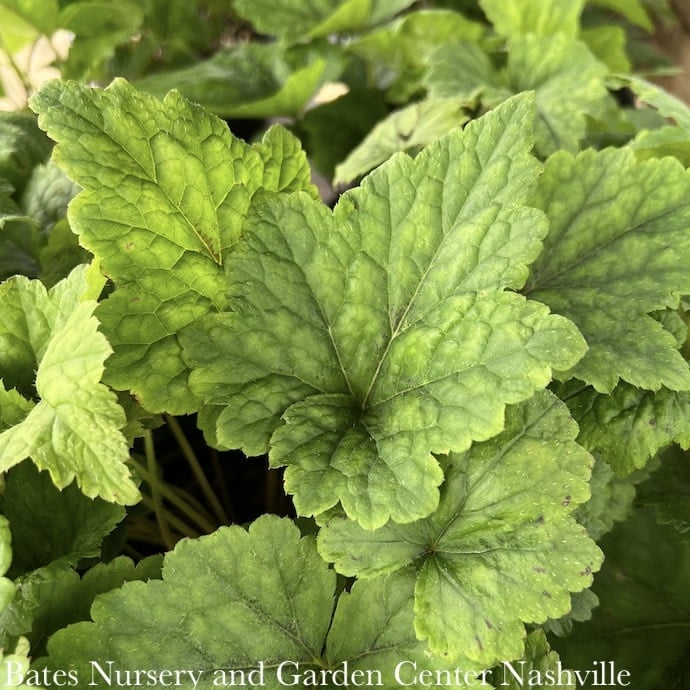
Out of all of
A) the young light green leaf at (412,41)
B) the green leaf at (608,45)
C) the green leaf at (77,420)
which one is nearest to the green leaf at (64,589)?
the green leaf at (77,420)

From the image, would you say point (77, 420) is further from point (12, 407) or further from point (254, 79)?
point (254, 79)

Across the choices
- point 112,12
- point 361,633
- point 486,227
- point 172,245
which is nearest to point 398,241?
point 486,227

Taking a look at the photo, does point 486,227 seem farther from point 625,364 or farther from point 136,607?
point 136,607

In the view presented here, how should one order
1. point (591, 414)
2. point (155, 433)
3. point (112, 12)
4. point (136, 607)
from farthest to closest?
point (112, 12) < point (155, 433) < point (591, 414) < point (136, 607)

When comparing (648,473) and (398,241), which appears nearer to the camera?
(398,241)

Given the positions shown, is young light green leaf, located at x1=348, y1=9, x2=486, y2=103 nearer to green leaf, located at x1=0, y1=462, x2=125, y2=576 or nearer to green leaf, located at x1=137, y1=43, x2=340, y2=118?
green leaf, located at x1=137, y1=43, x2=340, y2=118

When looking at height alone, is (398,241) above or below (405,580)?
above

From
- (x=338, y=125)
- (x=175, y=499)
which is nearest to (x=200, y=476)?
(x=175, y=499)
